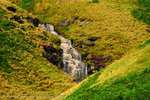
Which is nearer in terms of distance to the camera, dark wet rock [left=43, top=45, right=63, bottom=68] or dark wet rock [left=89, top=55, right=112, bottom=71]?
dark wet rock [left=43, top=45, right=63, bottom=68]

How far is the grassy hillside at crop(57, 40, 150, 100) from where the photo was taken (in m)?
65.8

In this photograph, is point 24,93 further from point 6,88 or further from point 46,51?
point 46,51

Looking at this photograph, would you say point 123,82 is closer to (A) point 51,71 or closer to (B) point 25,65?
(A) point 51,71

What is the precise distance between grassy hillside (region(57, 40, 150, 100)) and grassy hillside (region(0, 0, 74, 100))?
59.8 m

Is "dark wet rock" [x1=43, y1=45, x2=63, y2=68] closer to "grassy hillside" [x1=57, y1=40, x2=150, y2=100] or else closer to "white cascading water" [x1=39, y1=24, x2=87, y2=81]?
"white cascading water" [x1=39, y1=24, x2=87, y2=81]

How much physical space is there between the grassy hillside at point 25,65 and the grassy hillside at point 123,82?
59824 millimetres

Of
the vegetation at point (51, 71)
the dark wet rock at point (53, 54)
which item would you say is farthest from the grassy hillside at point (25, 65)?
the dark wet rock at point (53, 54)

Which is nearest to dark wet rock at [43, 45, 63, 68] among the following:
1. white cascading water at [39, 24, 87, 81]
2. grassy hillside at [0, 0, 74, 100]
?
white cascading water at [39, 24, 87, 81]

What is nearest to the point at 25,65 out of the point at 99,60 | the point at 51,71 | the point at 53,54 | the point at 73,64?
the point at 51,71

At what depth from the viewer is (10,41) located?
6983 inches

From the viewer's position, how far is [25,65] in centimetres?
16738

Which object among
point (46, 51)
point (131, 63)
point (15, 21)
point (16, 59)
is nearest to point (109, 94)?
point (131, 63)

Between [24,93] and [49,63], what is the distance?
28.0m

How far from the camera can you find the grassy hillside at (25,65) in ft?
488
